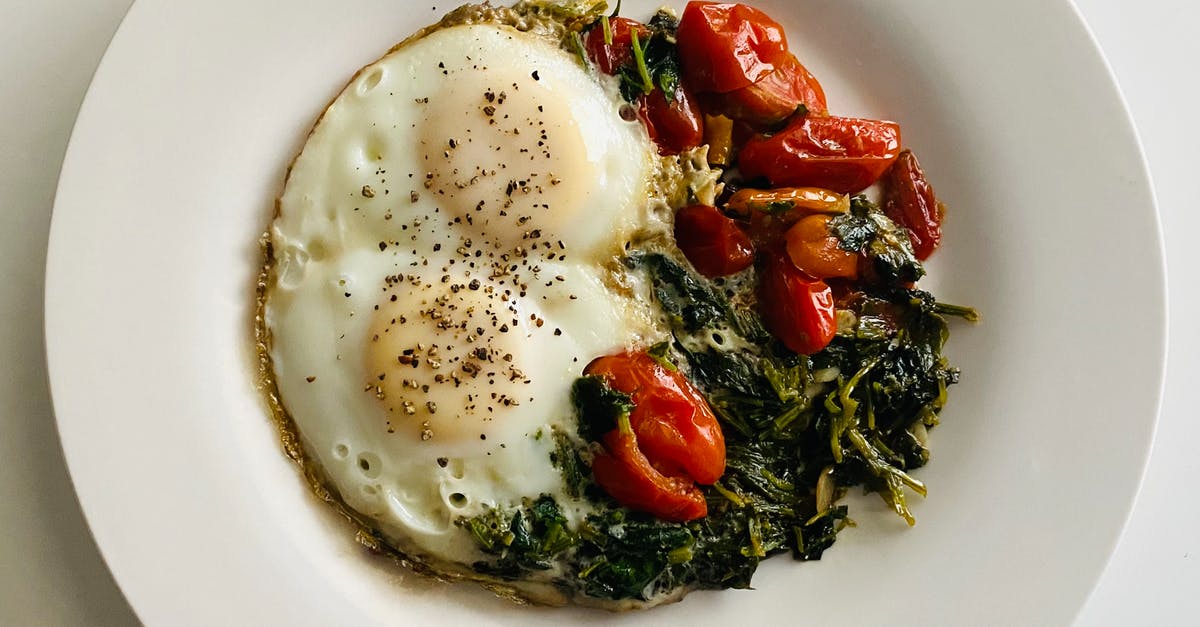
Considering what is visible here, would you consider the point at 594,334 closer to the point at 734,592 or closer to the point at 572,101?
the point at 572,101

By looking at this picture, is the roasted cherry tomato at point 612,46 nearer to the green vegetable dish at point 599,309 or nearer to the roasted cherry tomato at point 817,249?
the green vegetable dish at point 599,309

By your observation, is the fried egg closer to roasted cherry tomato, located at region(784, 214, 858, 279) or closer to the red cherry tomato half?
the red cherry tomato half

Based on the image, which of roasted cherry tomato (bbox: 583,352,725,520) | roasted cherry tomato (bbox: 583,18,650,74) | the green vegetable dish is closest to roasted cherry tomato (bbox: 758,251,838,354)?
the green vegetable dish

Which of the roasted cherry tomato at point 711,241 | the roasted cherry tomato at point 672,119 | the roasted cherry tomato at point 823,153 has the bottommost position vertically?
the roasted cherry tomato at point 711,241

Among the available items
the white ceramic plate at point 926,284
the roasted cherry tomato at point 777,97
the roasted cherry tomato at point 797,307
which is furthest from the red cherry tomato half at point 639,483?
the roasted cherry tomato at point 777,97

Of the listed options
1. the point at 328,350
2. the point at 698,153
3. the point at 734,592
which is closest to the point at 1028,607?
the point at 734,592
